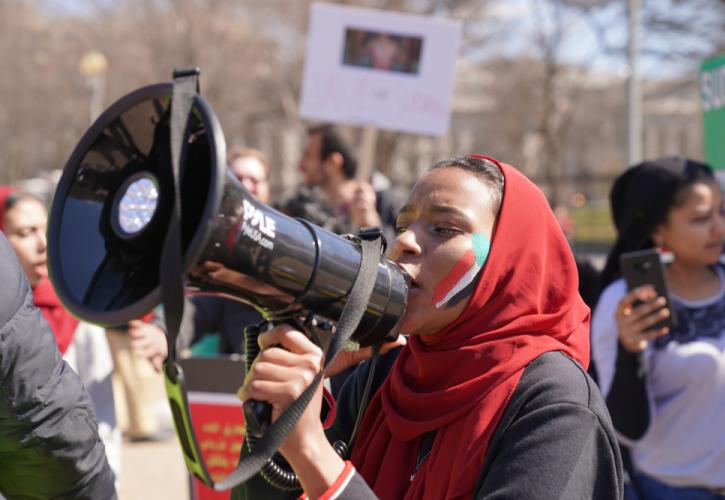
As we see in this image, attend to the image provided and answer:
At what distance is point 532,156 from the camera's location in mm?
35938

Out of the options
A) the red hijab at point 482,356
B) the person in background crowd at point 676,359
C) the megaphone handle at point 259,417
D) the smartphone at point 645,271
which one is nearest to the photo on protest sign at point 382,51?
the person in background crowd at point 676,359

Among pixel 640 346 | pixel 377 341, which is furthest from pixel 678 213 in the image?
pixel 377 341

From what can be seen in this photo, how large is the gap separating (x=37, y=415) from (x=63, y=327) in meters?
1.75

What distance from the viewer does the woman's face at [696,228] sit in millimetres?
3758

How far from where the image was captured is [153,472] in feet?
23.7

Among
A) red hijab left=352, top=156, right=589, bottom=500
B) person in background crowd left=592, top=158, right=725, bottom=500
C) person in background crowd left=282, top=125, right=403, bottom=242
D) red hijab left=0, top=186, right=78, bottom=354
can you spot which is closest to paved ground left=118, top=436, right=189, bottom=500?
person in background crowd left=282, top=125, right=403, bottom=242

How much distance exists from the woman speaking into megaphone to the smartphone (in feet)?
4.78

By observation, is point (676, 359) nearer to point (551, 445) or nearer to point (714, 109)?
point (714, 109)

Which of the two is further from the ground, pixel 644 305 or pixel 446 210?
pixel 446 210


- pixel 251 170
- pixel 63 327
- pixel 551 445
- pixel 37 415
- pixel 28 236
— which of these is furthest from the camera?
pixel 251 170

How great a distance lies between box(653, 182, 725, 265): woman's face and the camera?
3758 millimetres

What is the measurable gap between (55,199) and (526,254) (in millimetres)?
914

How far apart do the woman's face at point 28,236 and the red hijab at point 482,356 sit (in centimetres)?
241

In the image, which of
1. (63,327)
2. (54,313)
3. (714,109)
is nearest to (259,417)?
(63,327)
